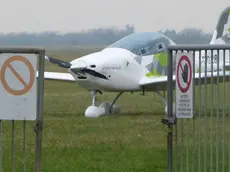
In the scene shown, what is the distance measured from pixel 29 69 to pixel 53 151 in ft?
12.6

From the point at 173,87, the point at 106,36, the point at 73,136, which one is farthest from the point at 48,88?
the point at 173,87

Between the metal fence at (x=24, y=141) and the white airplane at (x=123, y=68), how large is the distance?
10.0 ft

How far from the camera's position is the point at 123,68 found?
16.2 metres

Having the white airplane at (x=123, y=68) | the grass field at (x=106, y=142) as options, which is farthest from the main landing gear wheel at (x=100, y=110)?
the grass field at (x=106, y=142)

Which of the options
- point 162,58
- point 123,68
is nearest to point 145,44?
point 162,58

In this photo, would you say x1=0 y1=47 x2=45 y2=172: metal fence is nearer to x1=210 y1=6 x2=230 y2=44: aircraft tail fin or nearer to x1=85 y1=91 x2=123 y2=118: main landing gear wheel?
x1=85 y1=91 x2=123 y2=118: main landing gear wheel

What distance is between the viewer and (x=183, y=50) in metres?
5.87

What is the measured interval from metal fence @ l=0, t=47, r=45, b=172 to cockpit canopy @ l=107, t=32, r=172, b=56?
4464 millimetres

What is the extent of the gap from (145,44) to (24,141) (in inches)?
432

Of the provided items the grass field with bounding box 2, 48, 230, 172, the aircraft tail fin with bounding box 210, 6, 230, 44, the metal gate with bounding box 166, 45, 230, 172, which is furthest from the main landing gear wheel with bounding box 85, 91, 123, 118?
the metal gate with bounding box 166, 45, 230, 172

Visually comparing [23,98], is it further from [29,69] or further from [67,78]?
[67,78]

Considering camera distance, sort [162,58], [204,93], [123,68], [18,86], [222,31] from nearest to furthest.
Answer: [18,86]
[204,93]
[123,68]
[162,58]
[222,31]

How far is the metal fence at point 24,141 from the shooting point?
5422 mm

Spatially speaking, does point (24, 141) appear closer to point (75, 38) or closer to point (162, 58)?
point (162, 58)
